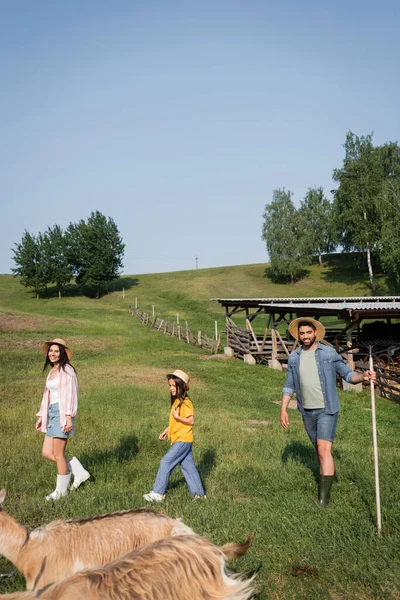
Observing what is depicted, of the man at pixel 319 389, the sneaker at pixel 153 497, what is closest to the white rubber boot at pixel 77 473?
the sneaker at pixel 153 497

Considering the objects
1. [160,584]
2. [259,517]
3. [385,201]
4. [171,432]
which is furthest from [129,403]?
[385,201]

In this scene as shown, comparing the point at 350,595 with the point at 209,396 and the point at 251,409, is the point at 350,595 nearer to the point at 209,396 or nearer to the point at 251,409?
the point at 251,409

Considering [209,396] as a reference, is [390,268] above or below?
above

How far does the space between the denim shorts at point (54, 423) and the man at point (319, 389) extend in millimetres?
2843

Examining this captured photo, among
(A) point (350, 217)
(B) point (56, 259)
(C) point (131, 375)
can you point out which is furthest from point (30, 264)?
(C) point (131, 375)

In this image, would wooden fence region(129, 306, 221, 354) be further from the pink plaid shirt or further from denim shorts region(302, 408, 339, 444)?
denim shorts region(302, 408, 339, 444)

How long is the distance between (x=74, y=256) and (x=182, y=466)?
216 ft

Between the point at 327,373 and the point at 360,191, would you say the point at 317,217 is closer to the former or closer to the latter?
the point at 360,191

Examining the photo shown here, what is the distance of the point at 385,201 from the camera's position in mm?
41906

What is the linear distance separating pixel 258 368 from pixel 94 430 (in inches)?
562

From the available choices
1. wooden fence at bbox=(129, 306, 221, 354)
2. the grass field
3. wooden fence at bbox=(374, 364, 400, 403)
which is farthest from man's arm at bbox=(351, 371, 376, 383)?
wooden fence at bbox=(129, 306, 221, 354)

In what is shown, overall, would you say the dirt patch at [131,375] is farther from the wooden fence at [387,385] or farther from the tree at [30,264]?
the tree at [30,264]

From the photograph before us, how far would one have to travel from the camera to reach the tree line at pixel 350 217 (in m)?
42.6

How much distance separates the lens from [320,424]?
19.9ft
